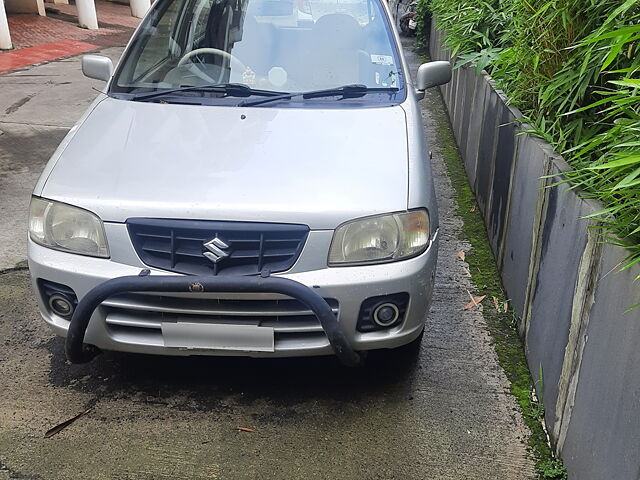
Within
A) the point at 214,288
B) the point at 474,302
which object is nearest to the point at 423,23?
the point at 474,302

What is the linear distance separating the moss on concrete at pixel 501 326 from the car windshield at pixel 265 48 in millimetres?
1435

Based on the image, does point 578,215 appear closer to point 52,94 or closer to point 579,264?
point 579,264

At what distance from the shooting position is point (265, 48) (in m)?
3.82

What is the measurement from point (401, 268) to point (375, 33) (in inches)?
75.1

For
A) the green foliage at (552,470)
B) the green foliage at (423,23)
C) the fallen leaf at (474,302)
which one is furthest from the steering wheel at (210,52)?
the green foliage at (423,23)

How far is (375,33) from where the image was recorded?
404cm

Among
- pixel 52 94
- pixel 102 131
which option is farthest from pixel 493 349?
pixel 52 94

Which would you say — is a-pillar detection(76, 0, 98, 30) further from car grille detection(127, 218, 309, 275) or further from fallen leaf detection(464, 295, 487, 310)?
car grille detection(127, 218, 309, 275)

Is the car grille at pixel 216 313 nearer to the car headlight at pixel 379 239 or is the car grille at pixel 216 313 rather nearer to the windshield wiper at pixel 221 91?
the car headlight at pixel 379 239

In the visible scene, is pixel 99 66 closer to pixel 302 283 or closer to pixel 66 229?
pixel 66 229

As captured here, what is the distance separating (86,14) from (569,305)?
1531cm

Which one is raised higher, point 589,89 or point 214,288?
point 589,89

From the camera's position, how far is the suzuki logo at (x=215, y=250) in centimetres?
260

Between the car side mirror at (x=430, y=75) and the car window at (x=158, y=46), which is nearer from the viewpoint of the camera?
the car window at (x=158, y=46)
